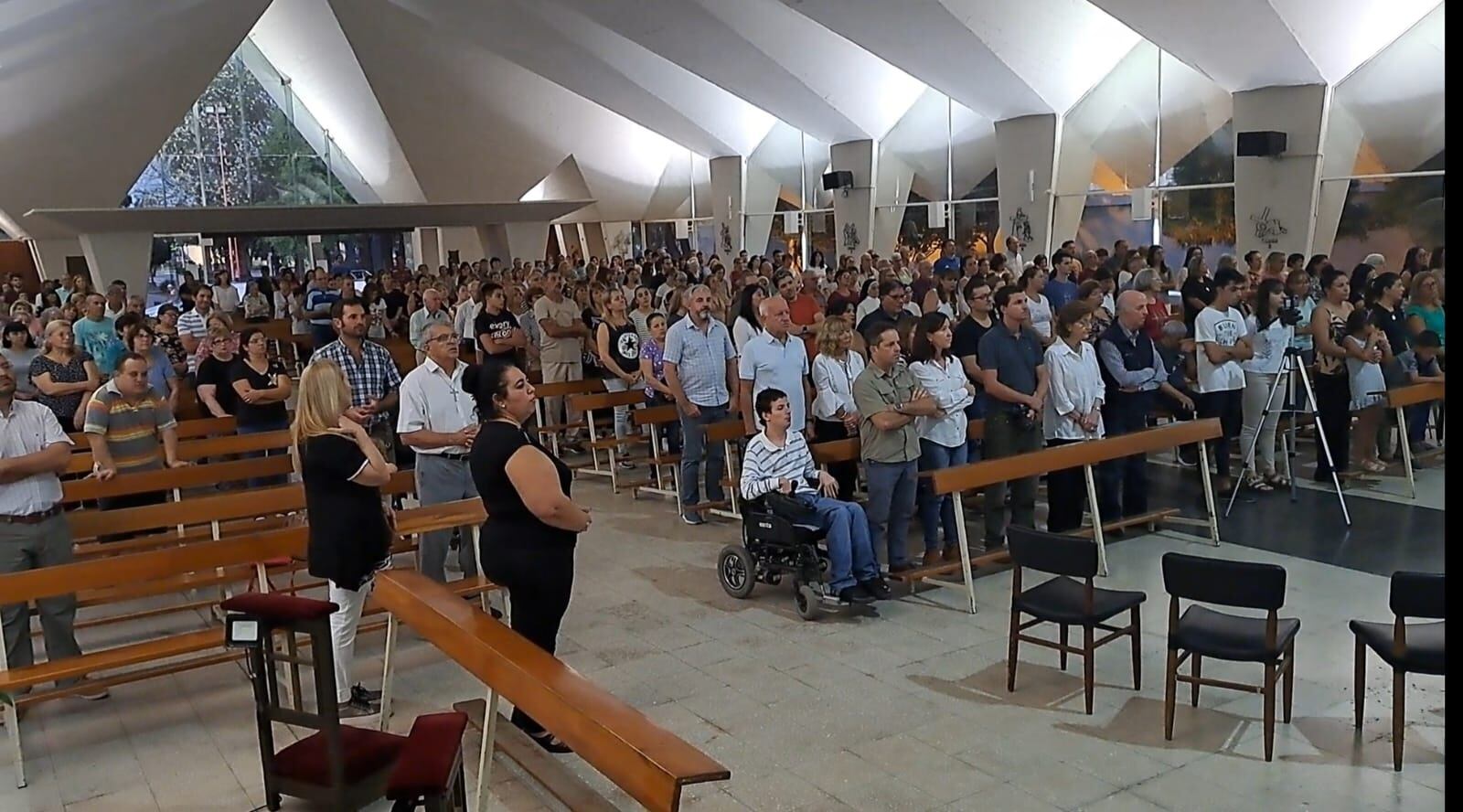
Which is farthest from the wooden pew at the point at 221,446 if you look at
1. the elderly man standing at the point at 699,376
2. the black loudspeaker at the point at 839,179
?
the black loudspeaker at the point at 839,179

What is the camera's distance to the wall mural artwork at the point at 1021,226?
16984 mm

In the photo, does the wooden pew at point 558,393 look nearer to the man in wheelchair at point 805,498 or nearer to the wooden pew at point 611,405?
the wooden pew at point 611,405

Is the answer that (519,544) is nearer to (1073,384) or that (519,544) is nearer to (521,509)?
(521,509)

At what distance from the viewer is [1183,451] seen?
8812 millimetres

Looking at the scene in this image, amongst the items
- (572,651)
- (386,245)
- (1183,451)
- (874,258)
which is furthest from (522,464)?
(386,245)

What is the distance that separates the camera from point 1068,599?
15.5 ft

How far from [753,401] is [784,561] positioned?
1182 mm

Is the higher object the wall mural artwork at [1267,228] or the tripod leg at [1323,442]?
the wall mural artwork at [1267,228]

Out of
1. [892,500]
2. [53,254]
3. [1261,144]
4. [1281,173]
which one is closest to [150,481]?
[892,500]

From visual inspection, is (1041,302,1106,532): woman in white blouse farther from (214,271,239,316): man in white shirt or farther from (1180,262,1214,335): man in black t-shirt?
(214,271,239,316): man in white shirt

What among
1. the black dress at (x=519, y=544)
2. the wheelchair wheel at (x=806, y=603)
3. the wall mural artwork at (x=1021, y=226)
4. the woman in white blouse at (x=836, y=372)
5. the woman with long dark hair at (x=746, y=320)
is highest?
the wall mural artwork at (x=1021, y=226)

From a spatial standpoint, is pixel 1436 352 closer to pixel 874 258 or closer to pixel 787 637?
pixel 787 637

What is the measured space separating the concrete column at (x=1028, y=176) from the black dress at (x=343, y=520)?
44.9ft

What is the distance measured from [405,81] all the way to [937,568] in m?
18.5
